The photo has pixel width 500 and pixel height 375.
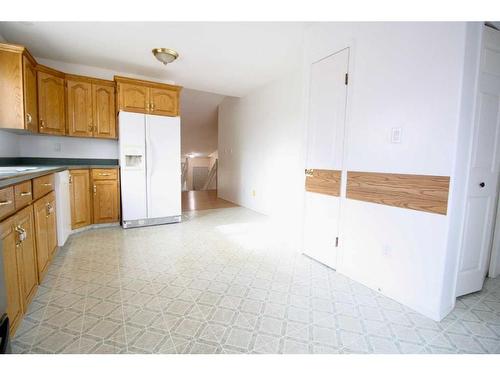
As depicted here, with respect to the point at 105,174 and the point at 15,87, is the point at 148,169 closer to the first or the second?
the point at 105,174

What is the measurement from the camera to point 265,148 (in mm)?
4586

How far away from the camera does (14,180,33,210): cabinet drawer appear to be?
137cm

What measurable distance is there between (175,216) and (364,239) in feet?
9.34

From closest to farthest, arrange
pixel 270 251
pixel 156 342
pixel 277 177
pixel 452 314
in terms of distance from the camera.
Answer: pixel 156 342
pixel 452 314
pixel 270 251
pixel 277 177

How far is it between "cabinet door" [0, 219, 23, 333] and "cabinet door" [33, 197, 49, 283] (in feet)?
1.54

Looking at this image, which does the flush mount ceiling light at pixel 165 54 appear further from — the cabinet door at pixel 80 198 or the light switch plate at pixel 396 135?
the light switch plate at pixel 396 135

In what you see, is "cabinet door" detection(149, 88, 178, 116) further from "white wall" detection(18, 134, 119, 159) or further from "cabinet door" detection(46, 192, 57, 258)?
"cabinet door" detection(46, 192, 57, 258)

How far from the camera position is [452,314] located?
5.19ft

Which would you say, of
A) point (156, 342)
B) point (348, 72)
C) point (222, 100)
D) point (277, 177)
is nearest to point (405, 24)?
point (348, 72)

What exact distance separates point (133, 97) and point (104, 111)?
0.51 metres

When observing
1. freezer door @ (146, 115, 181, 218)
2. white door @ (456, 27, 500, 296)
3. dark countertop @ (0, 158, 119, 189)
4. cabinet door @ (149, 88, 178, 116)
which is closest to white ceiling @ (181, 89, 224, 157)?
cabinet door @ (149, 88, 178, 116)

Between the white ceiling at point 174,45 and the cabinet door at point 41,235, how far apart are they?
1980 mm

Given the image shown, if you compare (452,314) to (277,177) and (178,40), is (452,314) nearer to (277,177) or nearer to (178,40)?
(277,177)
